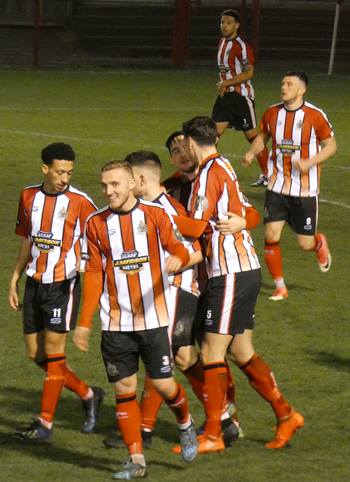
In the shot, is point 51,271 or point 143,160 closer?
point 143,160

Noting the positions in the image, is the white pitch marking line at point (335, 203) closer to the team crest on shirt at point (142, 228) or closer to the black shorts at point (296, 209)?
the black shorts at point (296, 209)

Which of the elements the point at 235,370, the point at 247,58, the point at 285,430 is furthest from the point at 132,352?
the point at 247,58

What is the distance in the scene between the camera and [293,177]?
1297cm

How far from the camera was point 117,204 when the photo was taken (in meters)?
7.94

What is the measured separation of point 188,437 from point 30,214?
1863mm

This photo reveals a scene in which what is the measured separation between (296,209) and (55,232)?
4495 millimetres

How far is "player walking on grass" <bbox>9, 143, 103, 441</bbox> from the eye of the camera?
8.87 meters

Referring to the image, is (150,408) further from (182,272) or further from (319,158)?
(319,158)

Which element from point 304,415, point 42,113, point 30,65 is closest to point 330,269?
point 304,415

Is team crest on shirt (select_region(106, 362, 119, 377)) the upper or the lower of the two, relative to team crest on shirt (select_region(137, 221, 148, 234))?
lower

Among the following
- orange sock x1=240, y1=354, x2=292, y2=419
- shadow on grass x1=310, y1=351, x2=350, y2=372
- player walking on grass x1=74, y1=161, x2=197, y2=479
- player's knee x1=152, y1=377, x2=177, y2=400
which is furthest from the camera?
shadow on grass x1=310, y1=351, x2=350, y2=372

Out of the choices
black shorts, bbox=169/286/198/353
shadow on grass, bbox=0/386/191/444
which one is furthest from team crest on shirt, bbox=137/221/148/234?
shadow on grass, bbox=0/386/191/444

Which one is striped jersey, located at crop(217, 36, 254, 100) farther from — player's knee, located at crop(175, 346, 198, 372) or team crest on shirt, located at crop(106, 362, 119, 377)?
team crest on shirt, located at crop(106, 362, 119, 377)

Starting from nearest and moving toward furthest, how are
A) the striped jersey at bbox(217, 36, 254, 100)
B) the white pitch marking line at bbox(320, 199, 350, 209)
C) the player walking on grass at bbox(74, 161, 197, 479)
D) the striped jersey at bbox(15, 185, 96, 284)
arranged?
the player walking on grass at bbox(74, 161, 197, 479)
the striped jersey at bbox(15, 185, 96, 284)
the white pitch marking line at bbox(320, 199, 350, 209)
the striped jersey at bbox(217, 36, 254, 100)
